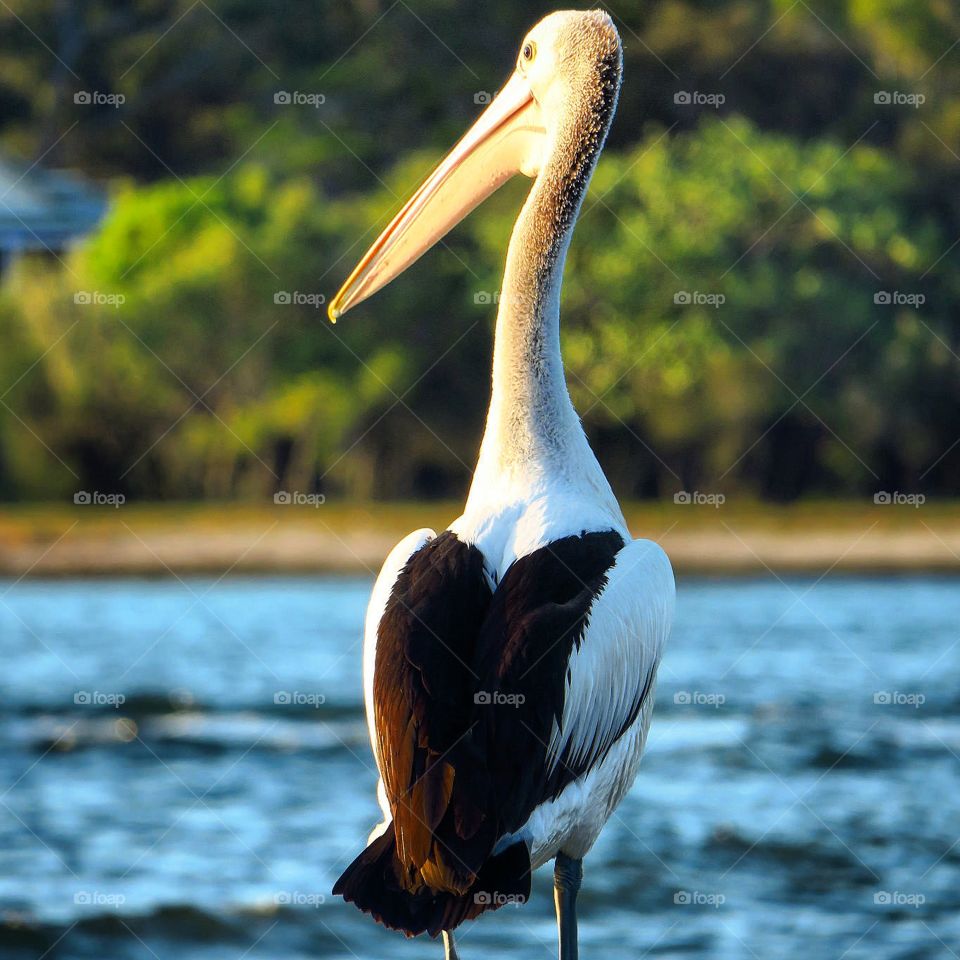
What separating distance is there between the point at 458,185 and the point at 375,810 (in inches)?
280

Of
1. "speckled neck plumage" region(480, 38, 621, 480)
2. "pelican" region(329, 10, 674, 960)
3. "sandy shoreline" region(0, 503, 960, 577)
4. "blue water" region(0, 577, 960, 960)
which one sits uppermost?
"speckled neck plumage" region(480, 38, 621, 480)

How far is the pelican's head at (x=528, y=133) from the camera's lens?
421 cm

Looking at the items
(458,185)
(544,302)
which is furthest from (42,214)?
(544,302)

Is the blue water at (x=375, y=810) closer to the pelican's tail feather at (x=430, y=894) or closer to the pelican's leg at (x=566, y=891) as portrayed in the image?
the pelican's leg at (x=566, y=891)

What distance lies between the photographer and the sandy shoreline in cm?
2416

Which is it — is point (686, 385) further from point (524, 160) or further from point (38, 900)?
point (524, 160)

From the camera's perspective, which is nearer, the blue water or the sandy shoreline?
the blue water

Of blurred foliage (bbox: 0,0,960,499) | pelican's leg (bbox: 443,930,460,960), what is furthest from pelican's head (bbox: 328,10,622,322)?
blurred foliage (bbox: 0,0,960,499)

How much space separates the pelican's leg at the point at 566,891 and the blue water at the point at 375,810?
4.25 m

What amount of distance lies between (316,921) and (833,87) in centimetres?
2719

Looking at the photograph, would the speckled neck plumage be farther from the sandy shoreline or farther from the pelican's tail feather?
the sandy shoreline

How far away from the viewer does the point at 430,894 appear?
11.6 feet

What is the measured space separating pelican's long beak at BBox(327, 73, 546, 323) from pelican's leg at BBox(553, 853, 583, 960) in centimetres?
142

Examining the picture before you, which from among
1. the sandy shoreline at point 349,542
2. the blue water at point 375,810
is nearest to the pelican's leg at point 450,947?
the blue water at point 375,810
